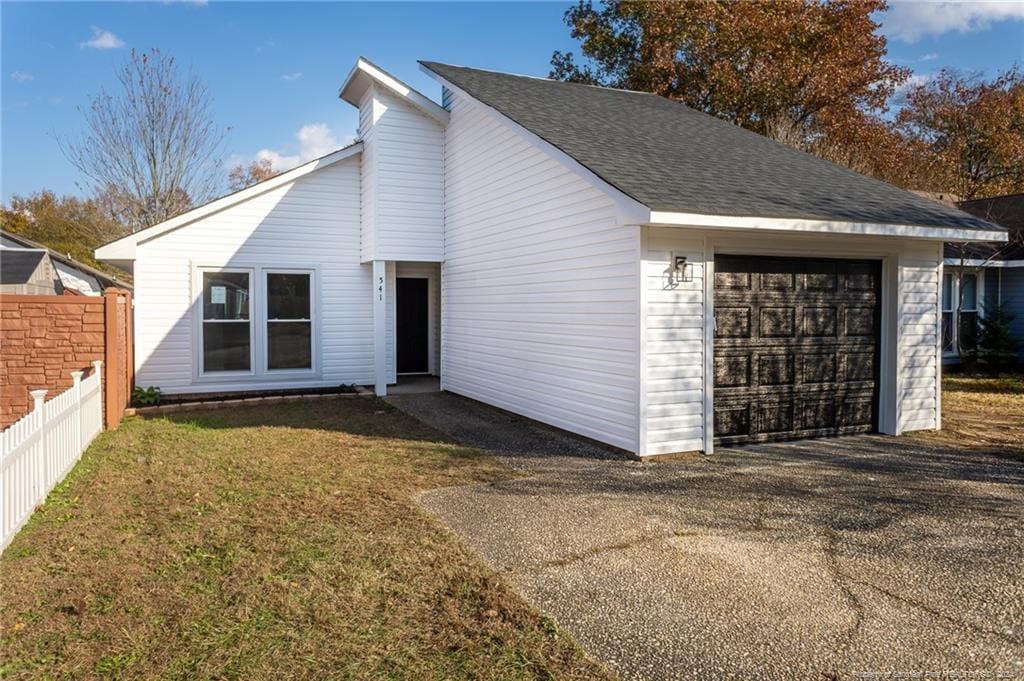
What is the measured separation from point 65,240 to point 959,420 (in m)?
38.7

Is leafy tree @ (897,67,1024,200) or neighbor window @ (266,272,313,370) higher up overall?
leafy tree @ (897,67,1024,200)

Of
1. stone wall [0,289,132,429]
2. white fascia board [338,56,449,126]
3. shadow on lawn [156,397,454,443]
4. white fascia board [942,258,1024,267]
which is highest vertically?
white fascia board [338,56,449,126]

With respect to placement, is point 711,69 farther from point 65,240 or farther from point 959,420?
point 65,240

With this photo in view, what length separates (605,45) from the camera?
22.2 m

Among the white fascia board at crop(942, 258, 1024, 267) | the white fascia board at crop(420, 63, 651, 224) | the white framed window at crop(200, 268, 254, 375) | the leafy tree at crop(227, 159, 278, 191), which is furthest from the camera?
the leafy tree at crop(227, 159, 278, 191)


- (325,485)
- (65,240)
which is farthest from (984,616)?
(65,240)

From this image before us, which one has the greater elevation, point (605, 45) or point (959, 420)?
point (605, 45)

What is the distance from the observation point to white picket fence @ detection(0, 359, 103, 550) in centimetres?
443

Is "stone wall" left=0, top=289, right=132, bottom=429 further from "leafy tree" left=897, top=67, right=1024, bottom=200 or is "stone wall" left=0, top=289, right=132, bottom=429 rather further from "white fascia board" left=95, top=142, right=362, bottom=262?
"leafy tree" left=897, top=67, right=1024, bottom=200

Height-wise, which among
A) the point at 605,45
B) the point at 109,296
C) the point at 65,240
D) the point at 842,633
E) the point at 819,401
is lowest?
the point at 842,633

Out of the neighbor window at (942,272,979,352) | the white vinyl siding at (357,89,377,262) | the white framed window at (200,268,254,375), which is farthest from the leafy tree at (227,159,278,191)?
the neighbor window at (942,272,979,352)

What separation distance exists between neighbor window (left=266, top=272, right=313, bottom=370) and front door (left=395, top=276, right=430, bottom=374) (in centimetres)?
234

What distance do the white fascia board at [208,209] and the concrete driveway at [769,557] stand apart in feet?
24.0

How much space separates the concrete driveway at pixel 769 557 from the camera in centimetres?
325
